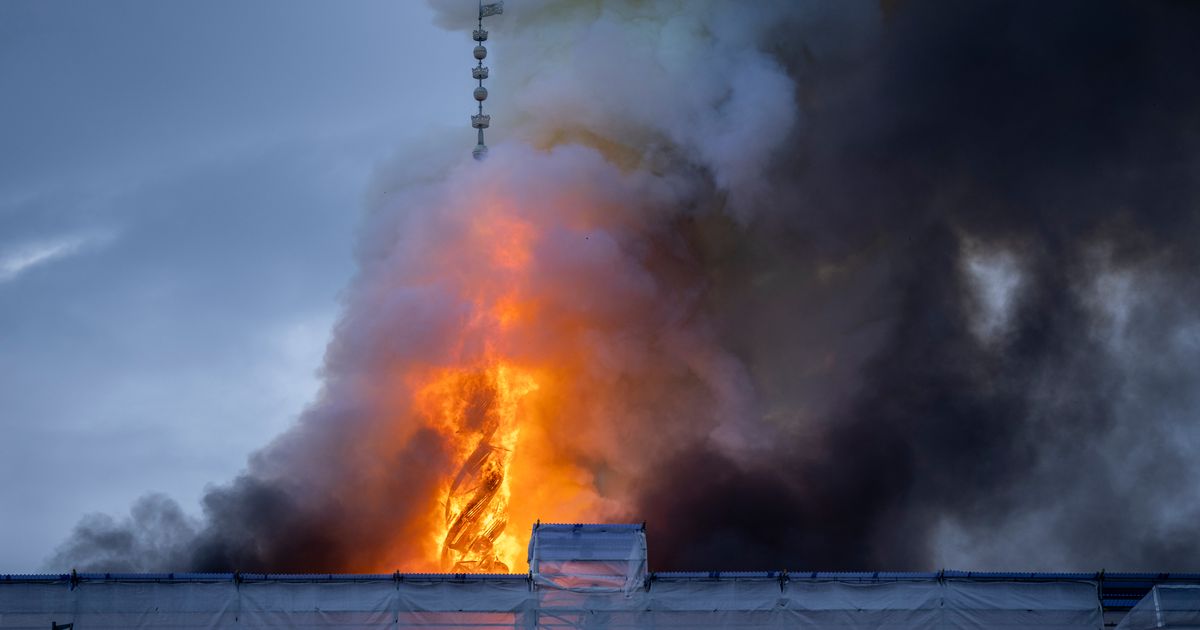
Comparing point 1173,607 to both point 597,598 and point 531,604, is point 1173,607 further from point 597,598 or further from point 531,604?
point 531,604

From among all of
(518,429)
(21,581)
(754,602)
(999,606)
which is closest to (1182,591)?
(999,606)

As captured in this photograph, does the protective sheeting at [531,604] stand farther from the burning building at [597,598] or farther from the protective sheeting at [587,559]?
the protective sheeting at [587,559]

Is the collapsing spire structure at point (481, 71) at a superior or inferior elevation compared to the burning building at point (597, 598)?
superior

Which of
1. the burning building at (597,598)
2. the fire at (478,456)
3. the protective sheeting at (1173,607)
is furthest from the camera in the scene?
the fire at (478,456)

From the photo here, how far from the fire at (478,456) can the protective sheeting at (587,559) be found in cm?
1623

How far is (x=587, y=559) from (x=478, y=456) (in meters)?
18.5

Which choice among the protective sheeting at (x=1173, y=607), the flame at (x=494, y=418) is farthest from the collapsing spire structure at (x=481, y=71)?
the protective sheeting at (x=1173, y=607)

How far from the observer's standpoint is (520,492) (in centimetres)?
7131

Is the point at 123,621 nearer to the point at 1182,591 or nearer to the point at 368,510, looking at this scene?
the point at 368,510

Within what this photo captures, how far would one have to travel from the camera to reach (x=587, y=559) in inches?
1997

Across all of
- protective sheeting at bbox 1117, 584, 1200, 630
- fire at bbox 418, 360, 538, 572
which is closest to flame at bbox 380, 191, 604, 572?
fire at bbox 418, 360, 538, 572

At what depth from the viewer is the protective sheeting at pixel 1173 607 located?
48397mm

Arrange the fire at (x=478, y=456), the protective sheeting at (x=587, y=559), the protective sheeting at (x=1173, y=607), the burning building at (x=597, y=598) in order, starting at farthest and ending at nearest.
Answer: the fire at (x=478, y=456)
the protective sheeting at (x=587, y=559)
the burning building at (x=597, y=598)
the protective sheeting at (x=1173, y=607)

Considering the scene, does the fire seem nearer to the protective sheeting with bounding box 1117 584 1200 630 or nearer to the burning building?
the burning building
